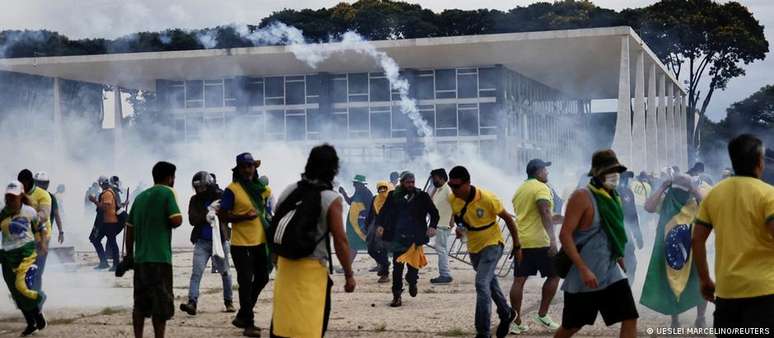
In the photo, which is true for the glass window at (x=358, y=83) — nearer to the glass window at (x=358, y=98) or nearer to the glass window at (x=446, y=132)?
the glass window at (x=358, y=98)

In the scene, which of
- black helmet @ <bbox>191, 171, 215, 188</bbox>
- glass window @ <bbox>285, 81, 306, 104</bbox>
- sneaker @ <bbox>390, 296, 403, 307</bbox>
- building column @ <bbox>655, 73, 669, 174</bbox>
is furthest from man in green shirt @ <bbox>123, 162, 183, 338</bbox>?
building column @ <bbox>655, 73, 669, 174</bbox>

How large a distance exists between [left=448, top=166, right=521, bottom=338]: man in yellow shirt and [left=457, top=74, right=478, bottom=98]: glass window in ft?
99.7

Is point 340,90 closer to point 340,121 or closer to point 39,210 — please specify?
point 340,121

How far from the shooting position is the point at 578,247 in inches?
243

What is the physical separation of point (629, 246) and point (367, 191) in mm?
5873

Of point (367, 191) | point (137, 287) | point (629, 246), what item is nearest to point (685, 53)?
point (367, 191)

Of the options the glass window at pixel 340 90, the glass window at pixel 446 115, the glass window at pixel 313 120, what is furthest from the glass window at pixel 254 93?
the glass window at pixel 446 115

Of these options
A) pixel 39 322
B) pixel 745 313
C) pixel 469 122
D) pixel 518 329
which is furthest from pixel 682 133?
pixel 745 313

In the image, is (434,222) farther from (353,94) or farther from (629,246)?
(353,94)

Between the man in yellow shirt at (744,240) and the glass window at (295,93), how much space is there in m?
35.2

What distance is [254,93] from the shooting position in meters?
40.6

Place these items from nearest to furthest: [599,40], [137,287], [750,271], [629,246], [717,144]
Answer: [750,271], [137,287], [629,246], [599,40], [717,144]

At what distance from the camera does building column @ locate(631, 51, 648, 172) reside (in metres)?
37.0

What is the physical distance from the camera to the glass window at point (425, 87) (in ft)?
127
